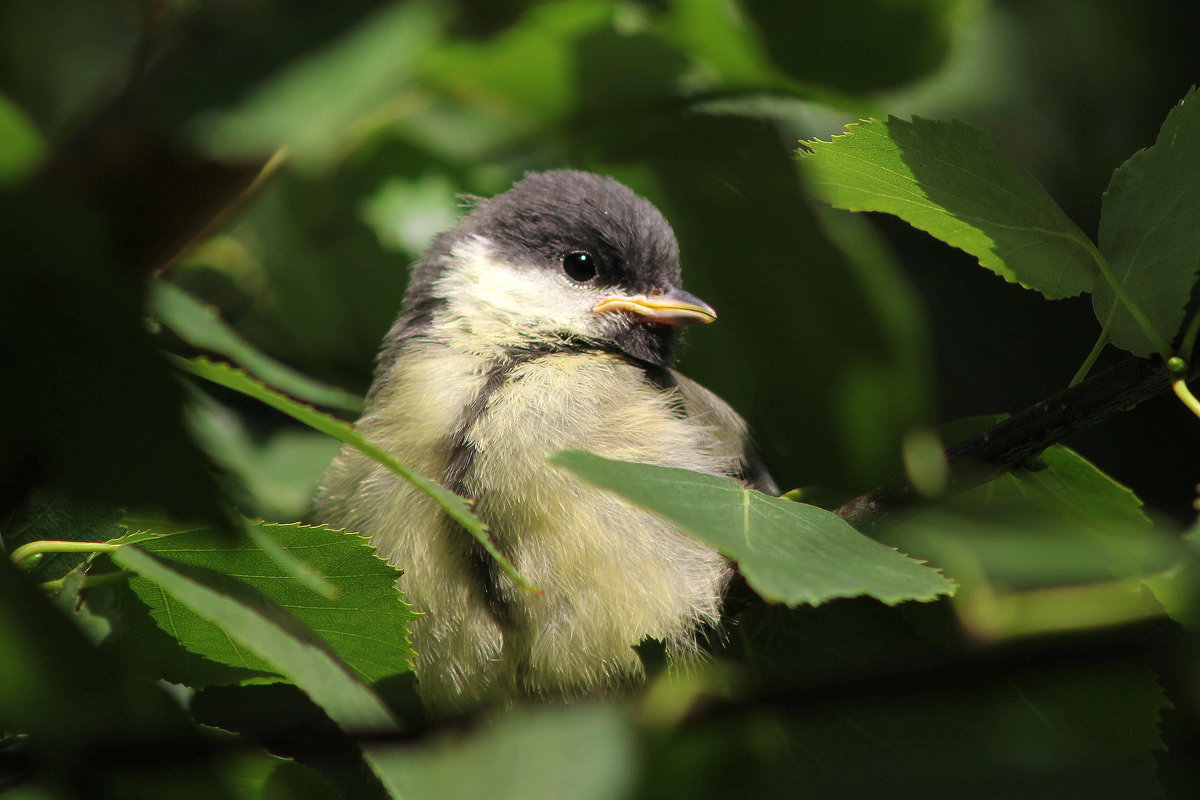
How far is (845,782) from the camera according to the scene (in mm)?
1050

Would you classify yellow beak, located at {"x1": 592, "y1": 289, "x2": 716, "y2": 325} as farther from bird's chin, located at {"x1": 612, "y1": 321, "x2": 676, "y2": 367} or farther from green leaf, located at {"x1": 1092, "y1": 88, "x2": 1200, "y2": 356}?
green leaf, located at {"x1": 1092, "y1": 88, "x2": 1200, "y2": 356}

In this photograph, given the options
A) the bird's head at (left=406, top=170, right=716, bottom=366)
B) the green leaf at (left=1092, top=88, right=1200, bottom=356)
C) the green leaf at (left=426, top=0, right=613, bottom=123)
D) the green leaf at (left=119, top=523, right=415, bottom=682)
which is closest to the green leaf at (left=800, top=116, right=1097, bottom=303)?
the green leaf at (left=1092, top=88, right=1200, bottom=356)

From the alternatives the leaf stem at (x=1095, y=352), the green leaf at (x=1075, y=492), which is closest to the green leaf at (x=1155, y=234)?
the leaf stem at (x=1095, y=352)

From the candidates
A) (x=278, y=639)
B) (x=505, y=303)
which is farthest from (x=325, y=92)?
(x=278, y=639)

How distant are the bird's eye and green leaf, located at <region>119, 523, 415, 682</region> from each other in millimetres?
993

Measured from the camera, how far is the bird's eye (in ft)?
6.06

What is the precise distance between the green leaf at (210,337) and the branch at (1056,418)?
85cm

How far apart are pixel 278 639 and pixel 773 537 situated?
0.41 m

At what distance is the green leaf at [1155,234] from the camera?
876mm

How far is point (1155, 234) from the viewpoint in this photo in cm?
91

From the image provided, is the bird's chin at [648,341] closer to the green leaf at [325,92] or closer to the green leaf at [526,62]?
the green leaf at [526,62]

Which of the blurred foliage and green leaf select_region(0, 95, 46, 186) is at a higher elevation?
green leaf select_region(0, 95, 46, 186)

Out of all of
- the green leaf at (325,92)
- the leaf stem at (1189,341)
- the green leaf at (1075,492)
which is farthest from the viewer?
the green leaf at (325,92)

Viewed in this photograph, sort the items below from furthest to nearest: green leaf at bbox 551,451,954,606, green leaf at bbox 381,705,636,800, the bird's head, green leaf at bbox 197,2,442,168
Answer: the bird's head < green leaf at bbox 197,2,442,168 < green leaf at bbox 381,705,636,800 < green leaf at bbox 551,451,954,606
